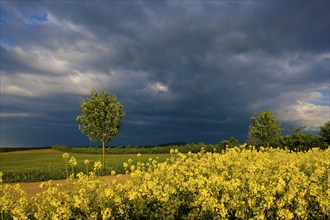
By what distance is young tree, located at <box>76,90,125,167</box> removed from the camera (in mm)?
24847

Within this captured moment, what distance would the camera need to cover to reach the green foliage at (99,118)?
81.5ft

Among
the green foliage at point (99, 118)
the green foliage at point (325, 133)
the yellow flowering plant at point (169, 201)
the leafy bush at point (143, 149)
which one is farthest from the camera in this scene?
the leafy bush at point (143, 149)

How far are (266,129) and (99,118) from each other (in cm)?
2278

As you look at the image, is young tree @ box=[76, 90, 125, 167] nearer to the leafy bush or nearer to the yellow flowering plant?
the yellow flowering plant

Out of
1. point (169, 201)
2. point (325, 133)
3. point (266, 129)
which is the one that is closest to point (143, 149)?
point (266, 129)

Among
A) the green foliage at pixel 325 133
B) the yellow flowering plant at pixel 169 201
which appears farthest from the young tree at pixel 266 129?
the yellow flowering plant at pixel 169 201

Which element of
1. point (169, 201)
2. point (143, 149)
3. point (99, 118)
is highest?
point (99, 118)

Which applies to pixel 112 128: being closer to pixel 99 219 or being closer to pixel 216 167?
pixel 216 167

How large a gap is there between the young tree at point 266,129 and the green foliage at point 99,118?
20.6 m

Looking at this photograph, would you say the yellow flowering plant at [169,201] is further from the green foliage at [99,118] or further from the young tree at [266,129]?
the young tree at [266,129]

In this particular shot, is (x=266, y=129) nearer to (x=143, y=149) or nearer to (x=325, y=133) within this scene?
(x=325, y=133)

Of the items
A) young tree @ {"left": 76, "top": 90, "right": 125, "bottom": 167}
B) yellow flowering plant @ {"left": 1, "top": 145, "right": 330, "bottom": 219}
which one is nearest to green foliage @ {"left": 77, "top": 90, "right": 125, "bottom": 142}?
young tree @ {"left": 76, "top": 90, "right": 125, "bottom": 167}

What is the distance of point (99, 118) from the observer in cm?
2481

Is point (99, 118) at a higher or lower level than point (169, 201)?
higher
